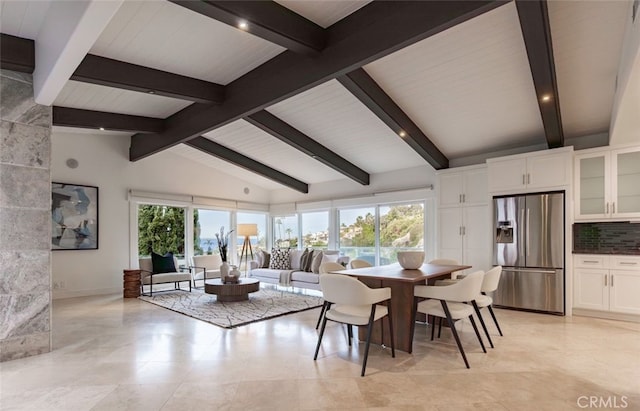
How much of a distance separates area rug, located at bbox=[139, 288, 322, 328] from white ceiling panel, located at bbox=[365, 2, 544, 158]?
11.3 feet

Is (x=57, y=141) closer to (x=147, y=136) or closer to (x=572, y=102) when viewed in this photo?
(x=147, y=136)

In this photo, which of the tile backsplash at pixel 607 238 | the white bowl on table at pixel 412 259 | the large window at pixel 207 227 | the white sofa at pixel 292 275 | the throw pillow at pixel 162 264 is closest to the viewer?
the white bowl on table at pixel 412 259

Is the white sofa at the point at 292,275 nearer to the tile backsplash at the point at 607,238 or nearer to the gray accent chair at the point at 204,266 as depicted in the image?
the gray accent chair at the point at 204,266

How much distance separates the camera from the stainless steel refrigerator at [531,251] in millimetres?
4656

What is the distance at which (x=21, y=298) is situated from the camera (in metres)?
3.21

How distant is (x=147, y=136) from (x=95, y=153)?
3.74 feet

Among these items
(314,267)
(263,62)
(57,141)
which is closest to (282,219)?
(314,267)

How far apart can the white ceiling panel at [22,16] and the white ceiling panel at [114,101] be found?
3.79ft

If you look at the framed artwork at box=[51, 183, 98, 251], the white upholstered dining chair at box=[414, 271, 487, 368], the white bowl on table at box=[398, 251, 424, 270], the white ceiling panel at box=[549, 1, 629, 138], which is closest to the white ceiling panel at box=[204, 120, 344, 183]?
the framed artwork at box=[51, 183, 98, 251]

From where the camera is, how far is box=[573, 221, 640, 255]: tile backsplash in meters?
4.54

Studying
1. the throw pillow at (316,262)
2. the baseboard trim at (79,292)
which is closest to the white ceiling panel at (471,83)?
the throw pillow at (316,262)

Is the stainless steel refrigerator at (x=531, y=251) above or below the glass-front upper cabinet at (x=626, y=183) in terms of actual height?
below
